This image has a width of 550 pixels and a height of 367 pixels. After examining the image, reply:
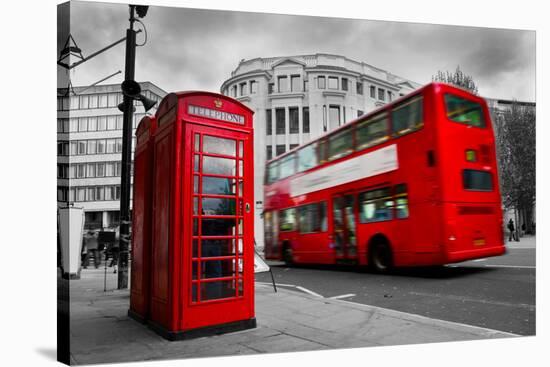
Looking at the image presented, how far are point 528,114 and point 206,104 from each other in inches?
156

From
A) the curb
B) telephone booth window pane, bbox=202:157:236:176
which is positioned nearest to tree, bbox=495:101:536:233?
the curb

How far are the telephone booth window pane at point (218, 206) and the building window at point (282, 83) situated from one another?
166 centimetres

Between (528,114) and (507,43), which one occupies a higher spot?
(507,43)

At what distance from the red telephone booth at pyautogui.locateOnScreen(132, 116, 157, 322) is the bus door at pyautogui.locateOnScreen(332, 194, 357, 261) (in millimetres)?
2843

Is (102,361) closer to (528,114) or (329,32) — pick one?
(329,32)

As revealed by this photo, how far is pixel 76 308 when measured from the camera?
4.39 metres

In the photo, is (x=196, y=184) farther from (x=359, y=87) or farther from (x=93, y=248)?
(x=359, y=87)

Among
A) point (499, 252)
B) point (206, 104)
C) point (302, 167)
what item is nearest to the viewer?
point (206, 104)

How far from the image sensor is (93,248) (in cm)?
448

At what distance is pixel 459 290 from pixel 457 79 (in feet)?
8.04

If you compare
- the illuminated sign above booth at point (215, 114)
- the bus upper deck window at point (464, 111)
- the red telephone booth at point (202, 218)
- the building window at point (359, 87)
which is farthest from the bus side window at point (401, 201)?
the illuminated sign above booth at point (215, 114)

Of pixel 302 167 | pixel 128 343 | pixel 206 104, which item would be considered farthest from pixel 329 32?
pixel 128 343

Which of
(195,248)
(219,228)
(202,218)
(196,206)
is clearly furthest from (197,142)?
(195,248)

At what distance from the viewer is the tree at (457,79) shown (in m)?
5.49
